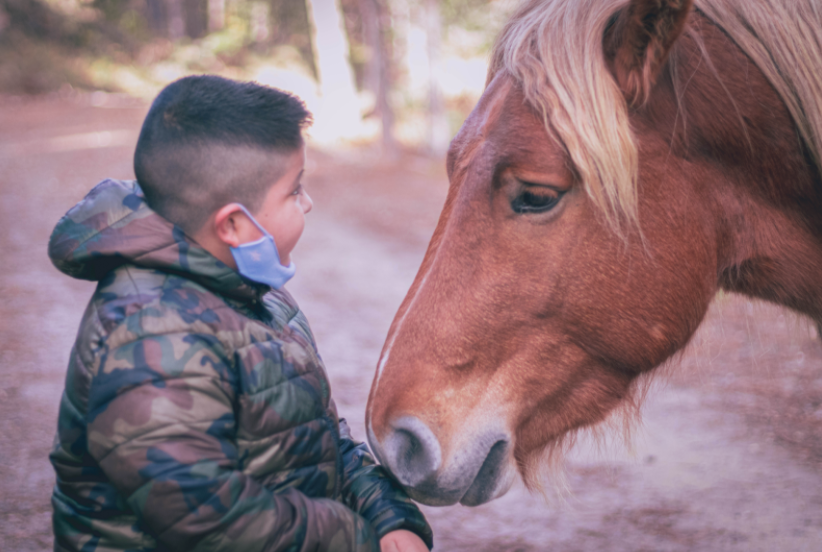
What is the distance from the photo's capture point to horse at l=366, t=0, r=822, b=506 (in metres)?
1.67

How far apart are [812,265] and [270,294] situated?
1.75 metres

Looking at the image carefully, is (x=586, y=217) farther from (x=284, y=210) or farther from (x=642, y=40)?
(x=284, y=210)

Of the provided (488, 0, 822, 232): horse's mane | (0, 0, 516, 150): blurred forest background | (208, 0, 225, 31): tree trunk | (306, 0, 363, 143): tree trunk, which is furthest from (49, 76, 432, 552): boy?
(208, 0, 225, 31): tree trunk

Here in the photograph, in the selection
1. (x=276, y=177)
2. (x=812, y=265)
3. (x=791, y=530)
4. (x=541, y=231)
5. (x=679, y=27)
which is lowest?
(x=791, y=530)

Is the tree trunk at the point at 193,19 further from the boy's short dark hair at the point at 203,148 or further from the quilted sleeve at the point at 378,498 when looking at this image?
the quilted sleeve at the point at 378,498

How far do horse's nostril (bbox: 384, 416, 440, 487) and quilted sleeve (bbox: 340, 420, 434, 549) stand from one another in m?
0.07

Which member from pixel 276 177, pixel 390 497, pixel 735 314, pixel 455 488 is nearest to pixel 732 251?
pixel 455 488

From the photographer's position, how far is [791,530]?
9.32 feet

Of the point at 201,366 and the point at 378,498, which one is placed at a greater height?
the point at 201,366

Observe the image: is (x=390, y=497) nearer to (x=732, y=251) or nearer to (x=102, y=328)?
(x=102, y=328)

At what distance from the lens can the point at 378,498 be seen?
1678 mm

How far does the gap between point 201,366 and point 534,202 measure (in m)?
1.01

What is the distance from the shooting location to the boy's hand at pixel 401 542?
5.12 feet

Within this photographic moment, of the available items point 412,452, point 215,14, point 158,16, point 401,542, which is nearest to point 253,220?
point 412,452
